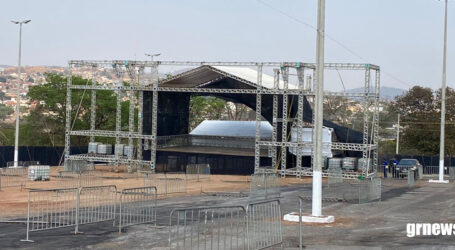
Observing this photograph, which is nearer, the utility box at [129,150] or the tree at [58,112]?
the utility box at [129,150]

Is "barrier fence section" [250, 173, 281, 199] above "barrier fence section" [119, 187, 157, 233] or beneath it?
above

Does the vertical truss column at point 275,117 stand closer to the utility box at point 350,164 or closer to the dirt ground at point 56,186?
the dirt ground at point 56,186

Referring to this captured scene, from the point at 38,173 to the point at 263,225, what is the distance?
26.2 meters

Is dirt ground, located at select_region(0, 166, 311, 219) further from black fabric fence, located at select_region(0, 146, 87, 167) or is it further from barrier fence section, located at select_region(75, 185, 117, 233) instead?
black fabric fence, located at select_region(0, 146, 87, 167)

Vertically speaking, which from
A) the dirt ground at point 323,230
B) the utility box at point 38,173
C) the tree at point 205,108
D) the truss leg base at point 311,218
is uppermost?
the tree at point 205,108

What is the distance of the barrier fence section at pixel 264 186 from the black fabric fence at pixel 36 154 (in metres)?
29.1

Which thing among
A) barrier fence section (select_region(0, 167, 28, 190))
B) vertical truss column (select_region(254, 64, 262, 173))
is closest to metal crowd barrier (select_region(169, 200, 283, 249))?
barrier fence section (select_region(0, 167, 28, 190))

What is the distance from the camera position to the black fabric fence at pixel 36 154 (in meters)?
51.1

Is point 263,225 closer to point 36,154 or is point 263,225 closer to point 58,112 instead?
point 36,154

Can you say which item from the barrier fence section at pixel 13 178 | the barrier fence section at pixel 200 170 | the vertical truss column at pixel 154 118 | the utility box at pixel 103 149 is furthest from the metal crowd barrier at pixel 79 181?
the utility box at pixel 103 149

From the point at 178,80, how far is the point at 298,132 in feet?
34.5

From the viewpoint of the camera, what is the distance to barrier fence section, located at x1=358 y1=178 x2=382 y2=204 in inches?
995

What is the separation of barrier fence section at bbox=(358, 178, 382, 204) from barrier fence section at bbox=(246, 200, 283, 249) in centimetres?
1082

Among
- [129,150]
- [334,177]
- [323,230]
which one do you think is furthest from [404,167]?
[323,230]
